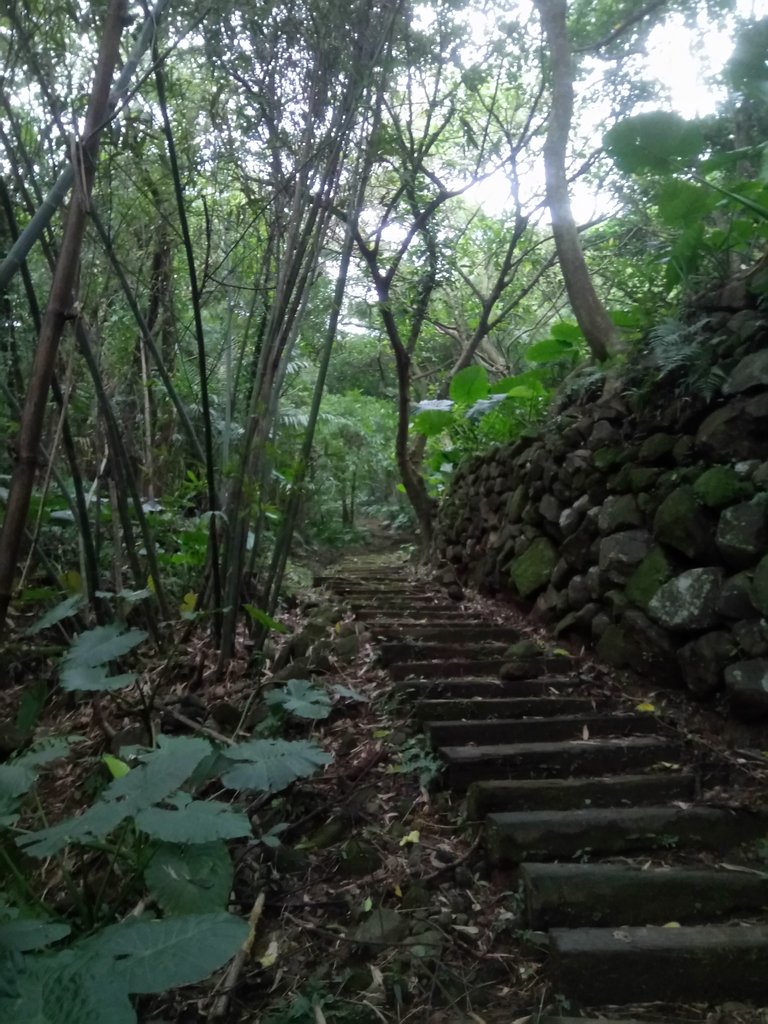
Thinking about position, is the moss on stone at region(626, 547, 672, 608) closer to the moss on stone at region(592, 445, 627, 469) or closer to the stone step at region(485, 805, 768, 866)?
the moss on stone at region(592, 445, 627, 469)

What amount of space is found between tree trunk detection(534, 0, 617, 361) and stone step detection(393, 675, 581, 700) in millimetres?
2199

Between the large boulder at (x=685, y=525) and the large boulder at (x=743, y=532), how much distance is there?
0.39 ft

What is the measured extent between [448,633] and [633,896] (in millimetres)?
2345

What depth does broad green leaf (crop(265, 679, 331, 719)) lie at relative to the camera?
8.24 ft

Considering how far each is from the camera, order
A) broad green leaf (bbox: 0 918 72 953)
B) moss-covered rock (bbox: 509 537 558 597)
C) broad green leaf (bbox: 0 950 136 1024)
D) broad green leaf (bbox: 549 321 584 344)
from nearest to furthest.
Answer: broad green leaf (bbox: 0 950 136 1024) → broad green leaf (bbox: 0 918 72 953) → moss-covered rock (bbox: 509 537 558 597) → broad green leaf (bbox: 549 321 584 344)

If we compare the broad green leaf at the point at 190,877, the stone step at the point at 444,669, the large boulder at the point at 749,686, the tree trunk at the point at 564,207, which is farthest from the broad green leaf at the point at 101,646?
the tree trunk at the point at 564,207

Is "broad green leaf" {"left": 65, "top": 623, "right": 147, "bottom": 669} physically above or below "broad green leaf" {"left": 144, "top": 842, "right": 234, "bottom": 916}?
above

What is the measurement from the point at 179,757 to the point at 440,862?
1.02 metres

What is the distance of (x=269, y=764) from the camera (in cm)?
212

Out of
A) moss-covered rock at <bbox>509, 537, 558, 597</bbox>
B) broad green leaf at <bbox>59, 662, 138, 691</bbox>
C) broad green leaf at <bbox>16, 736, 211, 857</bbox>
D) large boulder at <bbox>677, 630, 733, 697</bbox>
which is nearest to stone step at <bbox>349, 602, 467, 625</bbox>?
moss-covered rock at <bbox>509, 537, 558, 597</bbox>

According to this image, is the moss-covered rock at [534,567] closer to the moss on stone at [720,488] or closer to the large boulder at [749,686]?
the moss on stone at [720,488]

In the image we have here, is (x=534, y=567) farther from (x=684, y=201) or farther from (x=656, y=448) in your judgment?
(x=684, y=201)

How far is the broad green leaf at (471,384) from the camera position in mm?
6992

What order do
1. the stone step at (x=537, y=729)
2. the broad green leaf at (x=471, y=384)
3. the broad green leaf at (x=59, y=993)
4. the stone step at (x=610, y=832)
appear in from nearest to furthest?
the broad green leaf at (x=59, y=993) → the stone step at (x=610, y=832) → the stone step at (x=537, y=729) → the broad green leaf at (x=471, y=384)
